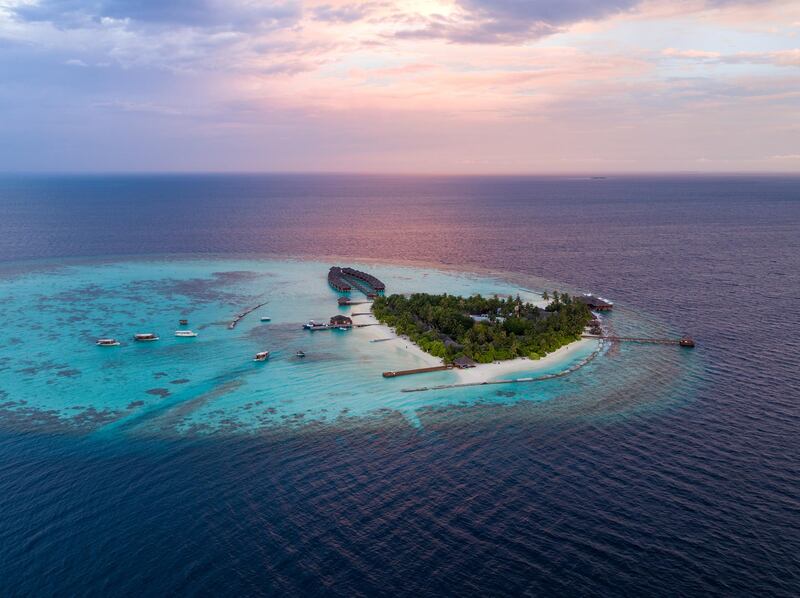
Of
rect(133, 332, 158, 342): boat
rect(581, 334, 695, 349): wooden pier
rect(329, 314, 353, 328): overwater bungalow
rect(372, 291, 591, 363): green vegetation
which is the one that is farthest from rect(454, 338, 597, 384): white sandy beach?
rect(133, 332, 158, 342): boat

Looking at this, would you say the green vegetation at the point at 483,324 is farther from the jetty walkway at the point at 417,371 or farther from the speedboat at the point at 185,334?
the speedboat at the point at 185,334

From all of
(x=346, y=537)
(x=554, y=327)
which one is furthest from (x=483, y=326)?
(x=346, y=537)

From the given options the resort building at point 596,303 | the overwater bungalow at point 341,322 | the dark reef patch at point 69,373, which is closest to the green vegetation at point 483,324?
the resort building at point 596,303

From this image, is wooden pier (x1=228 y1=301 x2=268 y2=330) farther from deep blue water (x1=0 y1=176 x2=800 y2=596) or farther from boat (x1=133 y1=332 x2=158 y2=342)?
deep blue water (x1=0 y1=176 x2=800 y2=596)

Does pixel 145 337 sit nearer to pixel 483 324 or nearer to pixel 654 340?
pixel 483 324

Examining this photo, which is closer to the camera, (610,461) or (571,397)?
(610,461)

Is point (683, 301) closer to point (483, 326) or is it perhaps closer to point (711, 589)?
point (483, 326)
